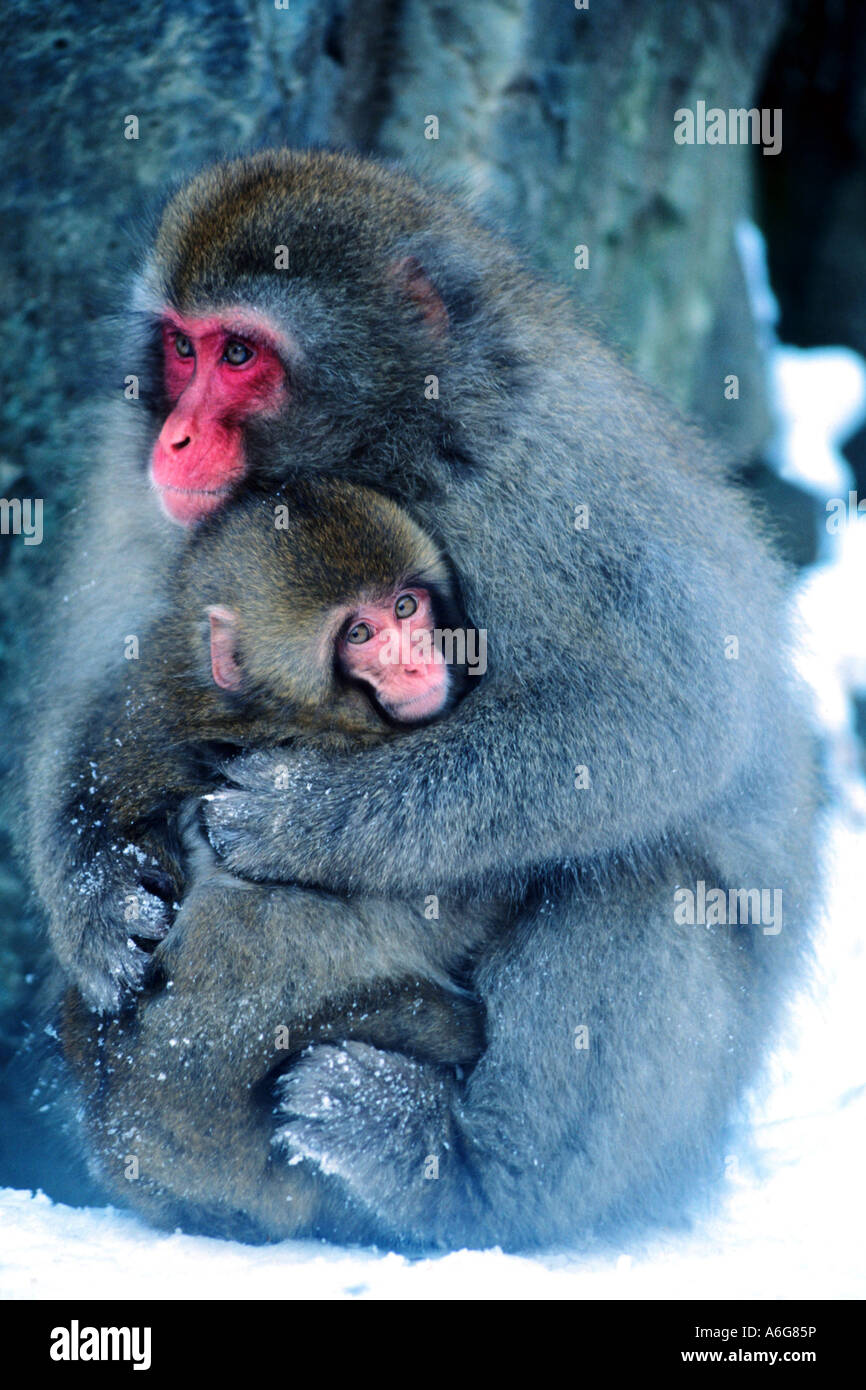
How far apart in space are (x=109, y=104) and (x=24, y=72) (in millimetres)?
243

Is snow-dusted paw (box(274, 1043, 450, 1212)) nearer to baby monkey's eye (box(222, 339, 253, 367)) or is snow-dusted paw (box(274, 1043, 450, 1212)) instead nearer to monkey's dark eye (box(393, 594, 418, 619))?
monkey's dark eye (box(393, 594, 418, 619))

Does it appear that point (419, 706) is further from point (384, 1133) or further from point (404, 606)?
point (384, 1133)

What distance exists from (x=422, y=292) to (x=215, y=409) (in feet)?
1.92

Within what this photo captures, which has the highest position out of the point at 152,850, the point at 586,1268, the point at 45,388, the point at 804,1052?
the point at 45,388

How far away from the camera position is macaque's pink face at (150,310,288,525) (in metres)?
3.13

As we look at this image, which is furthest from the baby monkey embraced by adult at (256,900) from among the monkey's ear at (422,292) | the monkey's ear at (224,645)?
the monkey's ear at (422,292)

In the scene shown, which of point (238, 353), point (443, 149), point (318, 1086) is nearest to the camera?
point (318, 1086)

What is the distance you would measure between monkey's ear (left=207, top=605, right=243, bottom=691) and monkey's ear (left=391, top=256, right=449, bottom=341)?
2.94 ft

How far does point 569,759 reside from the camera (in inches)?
119

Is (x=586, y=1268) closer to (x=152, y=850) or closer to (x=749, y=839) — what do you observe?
(x=749, y=839)

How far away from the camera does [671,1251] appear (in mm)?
3096

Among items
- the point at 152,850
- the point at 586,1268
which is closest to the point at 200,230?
the point at 152,850

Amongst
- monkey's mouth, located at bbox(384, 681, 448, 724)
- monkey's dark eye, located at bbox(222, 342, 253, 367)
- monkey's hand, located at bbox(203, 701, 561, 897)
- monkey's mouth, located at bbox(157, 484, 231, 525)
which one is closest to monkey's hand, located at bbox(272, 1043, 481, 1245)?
monkey's hand, located at bbox(203, 701, 561, 897)

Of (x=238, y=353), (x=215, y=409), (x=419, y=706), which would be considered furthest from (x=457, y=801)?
(x=238, y=353)
